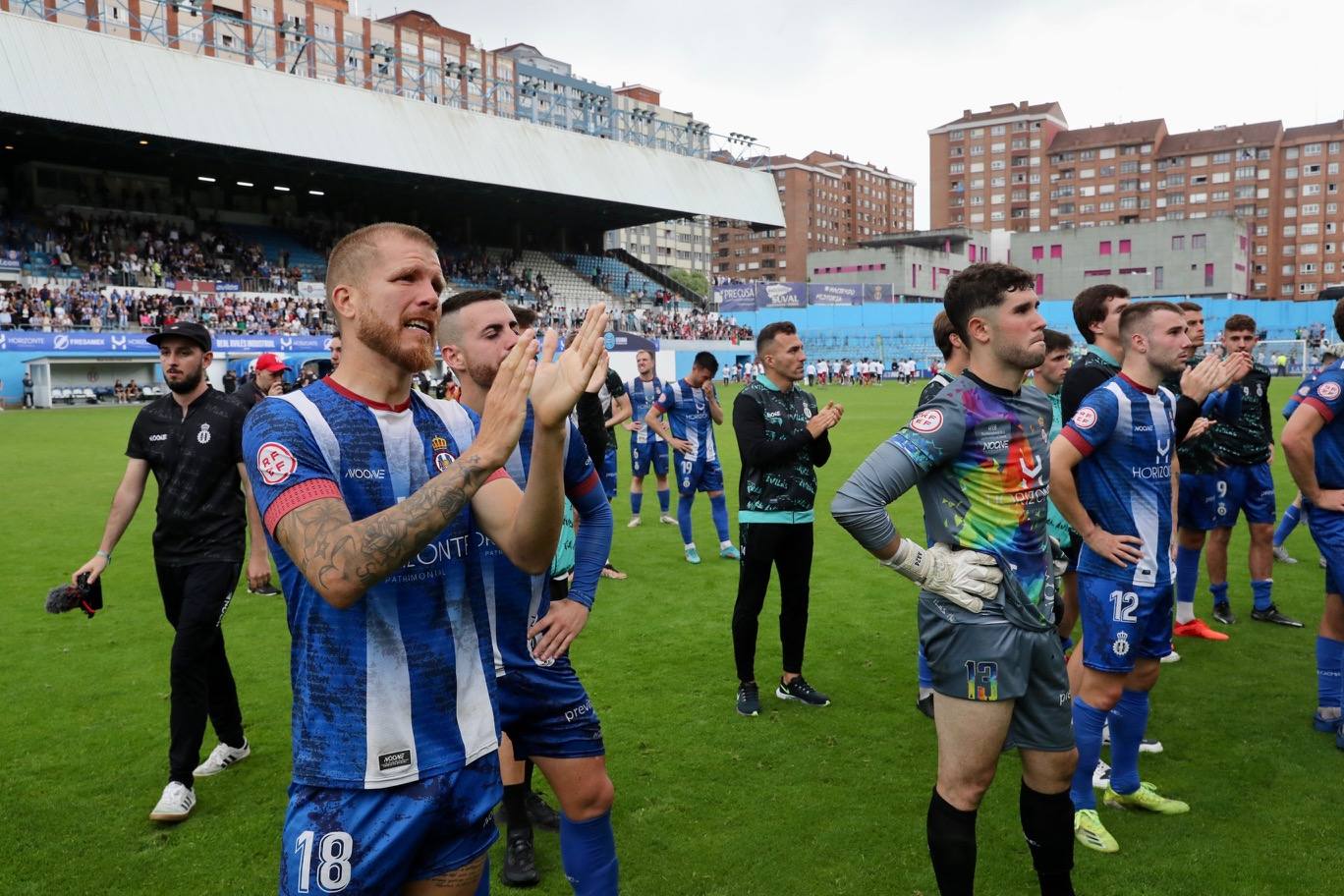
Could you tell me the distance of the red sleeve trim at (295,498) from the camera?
6.53ft

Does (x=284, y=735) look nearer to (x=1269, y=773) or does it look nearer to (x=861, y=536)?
(x=861, y=536)

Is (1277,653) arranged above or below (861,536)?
below

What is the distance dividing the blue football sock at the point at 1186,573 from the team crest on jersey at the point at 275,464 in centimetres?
716

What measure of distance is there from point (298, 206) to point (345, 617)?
178 feet

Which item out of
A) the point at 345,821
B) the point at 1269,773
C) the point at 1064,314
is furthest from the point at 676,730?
the point at 1064,314

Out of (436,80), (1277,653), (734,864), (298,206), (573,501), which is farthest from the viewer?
(436,80)

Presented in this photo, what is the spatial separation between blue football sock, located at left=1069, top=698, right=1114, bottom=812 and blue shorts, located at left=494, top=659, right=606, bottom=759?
228cm

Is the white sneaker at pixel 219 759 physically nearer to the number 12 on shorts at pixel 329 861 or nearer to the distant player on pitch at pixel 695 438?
the number 12 on shorts at pixel 329 861

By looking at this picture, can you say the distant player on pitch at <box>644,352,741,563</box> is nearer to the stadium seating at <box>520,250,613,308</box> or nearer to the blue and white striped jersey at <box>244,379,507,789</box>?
the blue and white striped jersey at <box>244,379,507,789</box>

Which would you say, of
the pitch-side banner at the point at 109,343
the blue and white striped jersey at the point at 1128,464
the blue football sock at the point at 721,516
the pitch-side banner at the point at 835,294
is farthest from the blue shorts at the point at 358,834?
the pitch-side banner at the point at 835,294

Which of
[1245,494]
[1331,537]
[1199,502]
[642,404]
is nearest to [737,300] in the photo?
[642,404]

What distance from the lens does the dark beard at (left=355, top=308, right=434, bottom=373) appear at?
221 centimetres

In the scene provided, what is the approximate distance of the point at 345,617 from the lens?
2.09 meters

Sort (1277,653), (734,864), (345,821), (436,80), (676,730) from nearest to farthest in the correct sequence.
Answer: (345,821) < (734,864) < (676,730) < (1277,653) < (436,80)
